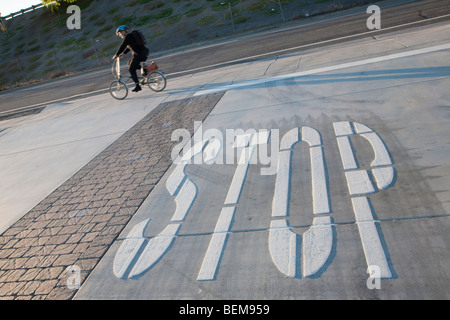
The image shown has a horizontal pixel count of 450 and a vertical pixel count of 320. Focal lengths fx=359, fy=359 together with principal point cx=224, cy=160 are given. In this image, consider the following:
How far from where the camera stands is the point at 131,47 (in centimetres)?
1035

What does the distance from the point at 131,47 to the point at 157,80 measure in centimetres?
132

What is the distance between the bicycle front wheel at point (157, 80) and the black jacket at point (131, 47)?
29.1 inches

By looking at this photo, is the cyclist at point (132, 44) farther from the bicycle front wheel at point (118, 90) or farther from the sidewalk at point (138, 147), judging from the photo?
the sidewalk at point (138, 147)

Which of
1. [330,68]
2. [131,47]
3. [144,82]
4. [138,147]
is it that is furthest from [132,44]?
[330,68]

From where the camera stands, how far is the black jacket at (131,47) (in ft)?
33.6

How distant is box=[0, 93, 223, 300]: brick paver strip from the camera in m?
4.02

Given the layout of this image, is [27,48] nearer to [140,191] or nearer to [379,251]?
[140,191]

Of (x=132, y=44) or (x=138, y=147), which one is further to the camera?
(x=132, y=44)

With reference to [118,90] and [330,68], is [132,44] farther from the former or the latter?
[330,68]

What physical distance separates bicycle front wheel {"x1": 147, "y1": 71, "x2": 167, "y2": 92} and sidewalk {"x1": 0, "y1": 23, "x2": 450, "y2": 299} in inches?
10.3

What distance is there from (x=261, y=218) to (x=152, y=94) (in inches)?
329

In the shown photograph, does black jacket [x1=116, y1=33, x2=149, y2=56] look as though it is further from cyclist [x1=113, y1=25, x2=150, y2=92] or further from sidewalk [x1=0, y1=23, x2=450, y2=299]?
sidewalk [x1=0, y1=23, x2=450, y2=299]

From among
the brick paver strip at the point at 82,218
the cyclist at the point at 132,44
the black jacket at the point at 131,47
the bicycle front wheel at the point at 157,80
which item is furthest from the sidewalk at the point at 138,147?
the black jacket at the point at 131,47

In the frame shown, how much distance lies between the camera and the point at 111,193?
563cm
